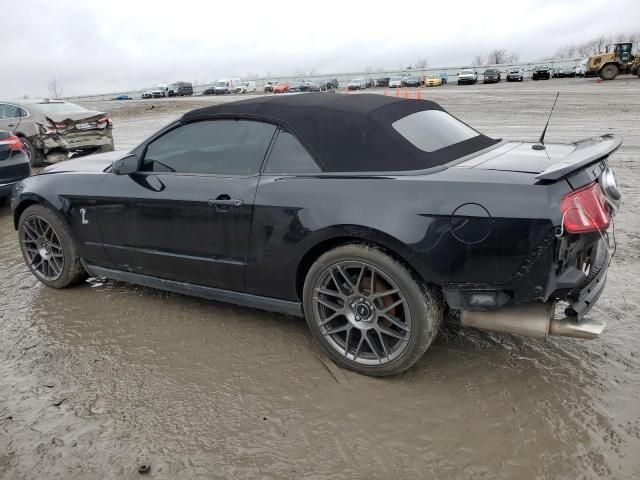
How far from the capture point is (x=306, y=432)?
256cm

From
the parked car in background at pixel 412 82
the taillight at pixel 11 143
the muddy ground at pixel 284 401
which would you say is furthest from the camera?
the parked car in background at pixel 412 82

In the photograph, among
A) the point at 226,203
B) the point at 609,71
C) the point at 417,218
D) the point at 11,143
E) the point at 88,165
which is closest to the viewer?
the point at 417,218

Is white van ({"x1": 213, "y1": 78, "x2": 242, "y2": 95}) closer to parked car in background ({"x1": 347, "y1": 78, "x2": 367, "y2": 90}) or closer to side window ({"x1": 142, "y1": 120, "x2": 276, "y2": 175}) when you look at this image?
parked car in background ({"x1": 347, "y1": 78, "x2": 367, "y2": 90})

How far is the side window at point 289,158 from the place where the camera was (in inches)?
123

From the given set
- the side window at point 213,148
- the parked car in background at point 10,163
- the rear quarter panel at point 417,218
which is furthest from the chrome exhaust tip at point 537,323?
the parked car in background at point 10,163

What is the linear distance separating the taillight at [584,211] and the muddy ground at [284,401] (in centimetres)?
91

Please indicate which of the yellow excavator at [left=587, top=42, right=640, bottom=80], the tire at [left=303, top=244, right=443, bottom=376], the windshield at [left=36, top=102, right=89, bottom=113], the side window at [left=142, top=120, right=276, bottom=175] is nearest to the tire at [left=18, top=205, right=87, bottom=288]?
the side window at [left=142, top=120, right=276, bottom=175]

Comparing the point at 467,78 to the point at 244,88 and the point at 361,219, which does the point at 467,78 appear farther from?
the point at 361,219

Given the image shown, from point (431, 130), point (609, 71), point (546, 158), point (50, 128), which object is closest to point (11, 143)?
point (50, 128)

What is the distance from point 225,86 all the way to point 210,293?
69561 mm

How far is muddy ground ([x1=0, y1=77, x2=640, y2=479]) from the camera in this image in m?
2.36

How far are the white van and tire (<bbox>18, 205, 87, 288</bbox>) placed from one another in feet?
216

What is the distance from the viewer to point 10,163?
7.07m

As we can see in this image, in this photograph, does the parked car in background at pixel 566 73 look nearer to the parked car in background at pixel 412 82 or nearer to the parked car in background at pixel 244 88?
the parked car in background at pixel 412 82
